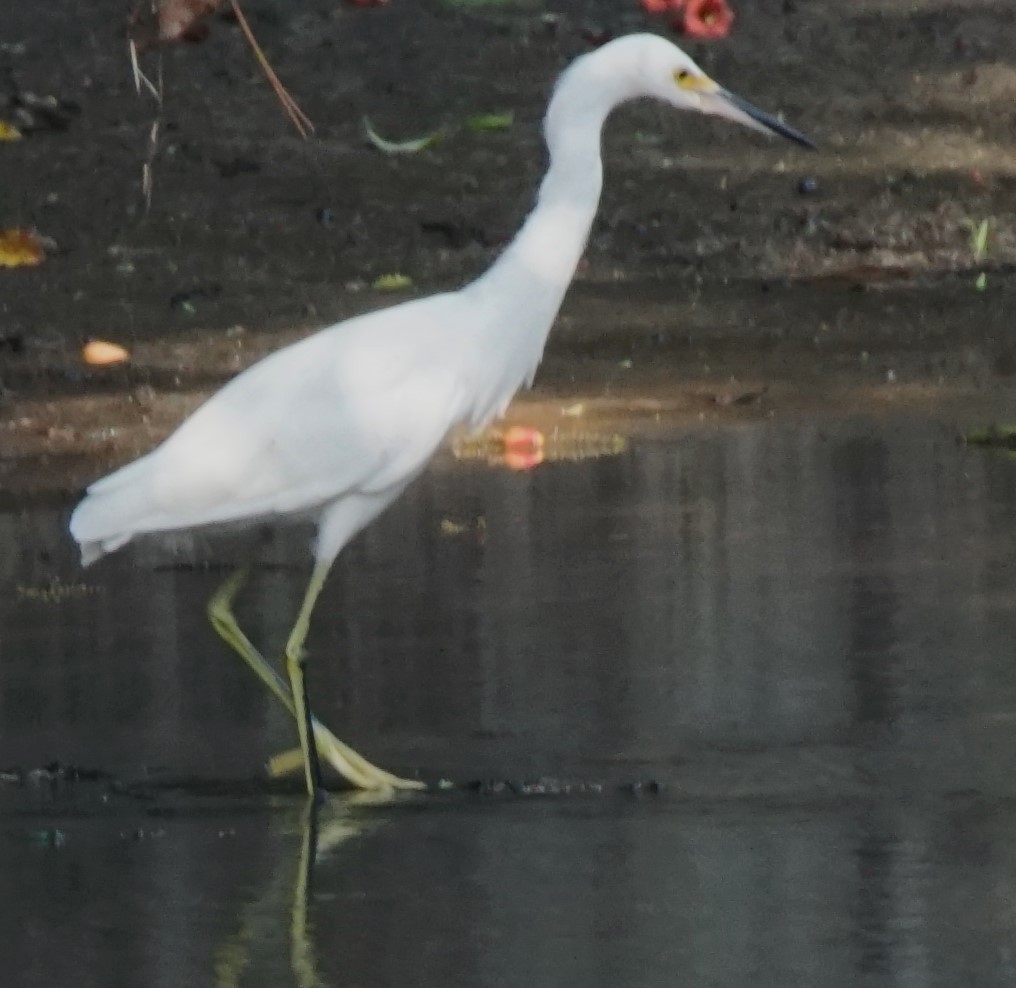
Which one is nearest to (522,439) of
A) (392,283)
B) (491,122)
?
(392,283)

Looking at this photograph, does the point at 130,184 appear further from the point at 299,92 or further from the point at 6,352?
the point at 6,352

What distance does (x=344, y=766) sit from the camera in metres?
6.19

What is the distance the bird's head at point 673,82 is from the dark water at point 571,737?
4.03 feet

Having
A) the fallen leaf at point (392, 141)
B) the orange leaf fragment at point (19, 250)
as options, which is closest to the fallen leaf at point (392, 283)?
the fallen leaf at point (392, 141)

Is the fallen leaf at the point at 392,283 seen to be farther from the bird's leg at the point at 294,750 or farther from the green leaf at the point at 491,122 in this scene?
the bird's leg at the point at 294,750

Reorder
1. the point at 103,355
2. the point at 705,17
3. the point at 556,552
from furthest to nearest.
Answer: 1. the point at 103,355
2. the point at 705,17
3. the point at 556,552

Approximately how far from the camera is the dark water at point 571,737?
4.93 metres

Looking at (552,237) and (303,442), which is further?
Result: (552,237)

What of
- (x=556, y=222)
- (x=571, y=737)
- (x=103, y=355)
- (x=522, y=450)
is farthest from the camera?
(x=103, y=355)

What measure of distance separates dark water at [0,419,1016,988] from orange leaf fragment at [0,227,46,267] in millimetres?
3336

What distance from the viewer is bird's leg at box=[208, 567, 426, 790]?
20.1 feet

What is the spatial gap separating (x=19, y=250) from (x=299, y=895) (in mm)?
7214

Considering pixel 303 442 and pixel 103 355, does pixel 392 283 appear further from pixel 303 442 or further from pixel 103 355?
pixel 303 442

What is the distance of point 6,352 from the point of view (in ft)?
36.2
